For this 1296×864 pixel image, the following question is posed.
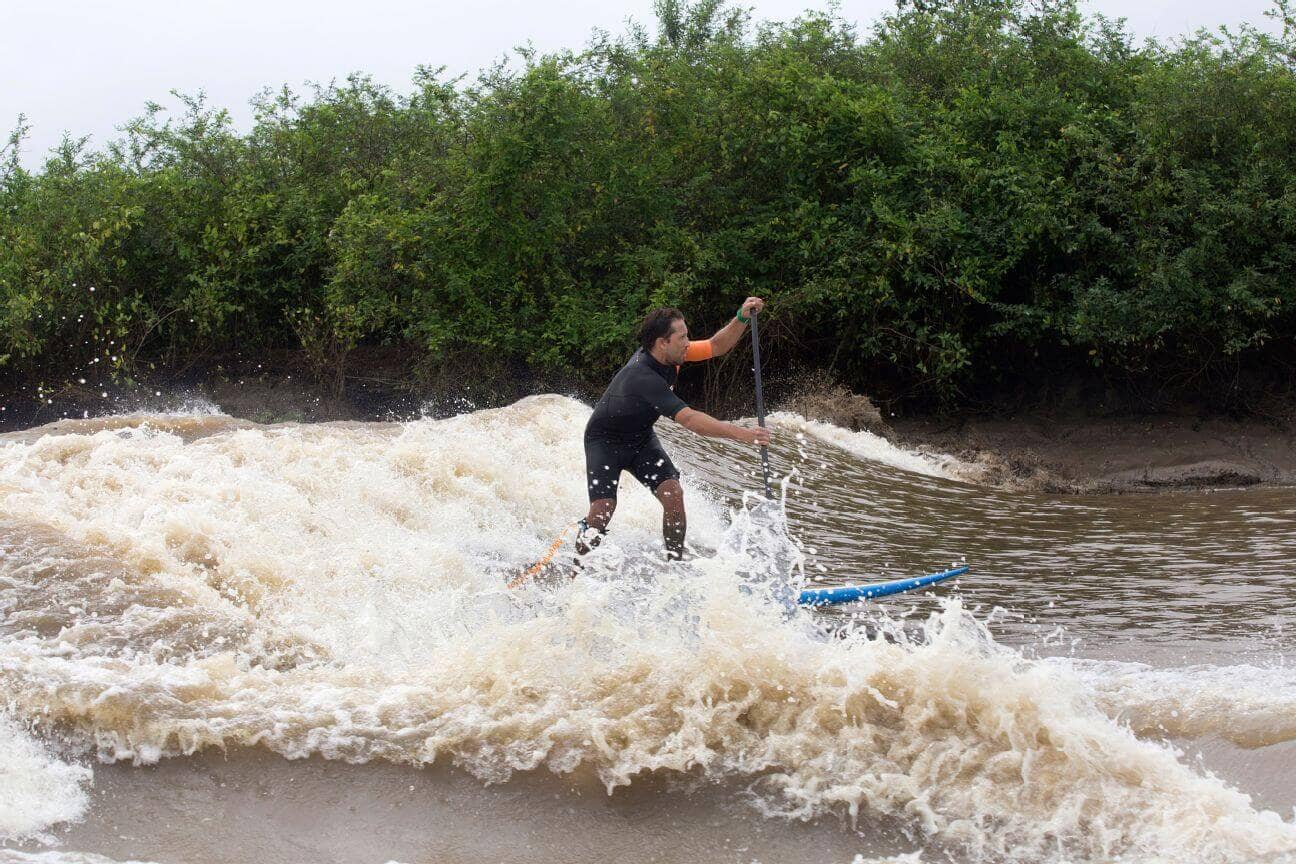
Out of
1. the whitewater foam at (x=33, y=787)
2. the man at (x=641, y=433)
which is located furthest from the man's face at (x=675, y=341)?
the whitewater foam at (x=33, y=787)

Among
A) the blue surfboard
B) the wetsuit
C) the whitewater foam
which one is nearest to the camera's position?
the whitewater foam

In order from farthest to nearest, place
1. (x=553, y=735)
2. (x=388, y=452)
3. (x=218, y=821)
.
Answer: (x=388, y=452)
(x=553, y=735)
(x=218, y=821)

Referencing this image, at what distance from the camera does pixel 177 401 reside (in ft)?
63.6

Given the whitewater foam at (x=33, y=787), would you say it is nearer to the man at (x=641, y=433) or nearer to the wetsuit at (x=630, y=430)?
the man at (x=641, y=433)

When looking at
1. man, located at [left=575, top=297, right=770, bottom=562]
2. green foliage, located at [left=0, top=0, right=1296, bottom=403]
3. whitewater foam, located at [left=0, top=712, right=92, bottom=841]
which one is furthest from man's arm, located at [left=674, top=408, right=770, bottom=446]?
green foliage, located at [left=0, top=0, right=1296, bottom=403]

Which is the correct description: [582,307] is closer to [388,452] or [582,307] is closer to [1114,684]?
[388,452]

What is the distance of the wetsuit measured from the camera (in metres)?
6.47

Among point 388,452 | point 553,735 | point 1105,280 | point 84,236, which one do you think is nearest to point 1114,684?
point 553,735

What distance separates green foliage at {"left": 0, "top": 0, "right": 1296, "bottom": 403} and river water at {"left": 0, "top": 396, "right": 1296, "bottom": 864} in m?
9.87

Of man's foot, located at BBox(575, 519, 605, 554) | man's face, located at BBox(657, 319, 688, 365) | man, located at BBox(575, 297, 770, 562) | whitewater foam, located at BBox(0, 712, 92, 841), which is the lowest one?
whitewater foam, located at BBox(0, 712, 92, 841)

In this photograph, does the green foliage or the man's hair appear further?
the green foliage

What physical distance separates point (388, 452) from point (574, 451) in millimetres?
2018

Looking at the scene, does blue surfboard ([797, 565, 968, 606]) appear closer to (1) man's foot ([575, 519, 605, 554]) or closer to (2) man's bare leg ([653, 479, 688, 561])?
(2) man's bare leg ([653, 479, 688, 561])

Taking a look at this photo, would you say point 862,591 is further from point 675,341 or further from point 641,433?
point 675,341
